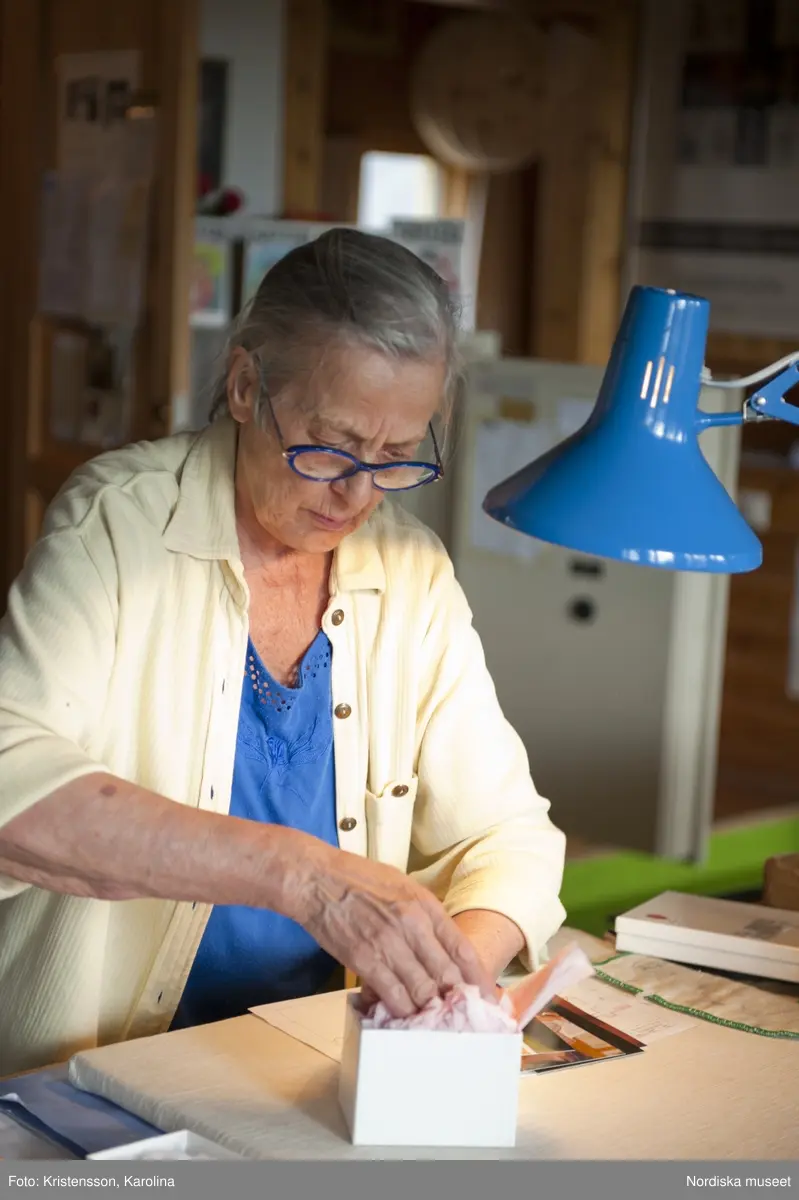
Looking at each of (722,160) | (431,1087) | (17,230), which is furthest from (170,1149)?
(722,160)

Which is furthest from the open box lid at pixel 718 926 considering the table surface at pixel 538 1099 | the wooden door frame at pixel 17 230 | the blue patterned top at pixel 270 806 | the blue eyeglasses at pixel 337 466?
the wooden door frame at pixel 17 230

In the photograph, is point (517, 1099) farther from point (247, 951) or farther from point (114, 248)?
point (114, 248)

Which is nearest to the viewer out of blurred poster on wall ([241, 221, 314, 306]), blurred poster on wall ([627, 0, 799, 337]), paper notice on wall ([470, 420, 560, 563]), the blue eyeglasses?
the blue eyeglasses

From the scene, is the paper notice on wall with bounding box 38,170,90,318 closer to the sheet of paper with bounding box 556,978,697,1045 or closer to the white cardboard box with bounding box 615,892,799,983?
the white cardboard box with bounding box 615,892,799,983

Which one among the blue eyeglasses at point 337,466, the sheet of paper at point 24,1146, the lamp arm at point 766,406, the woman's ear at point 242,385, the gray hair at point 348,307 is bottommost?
the sheet of paper at point 24,1146

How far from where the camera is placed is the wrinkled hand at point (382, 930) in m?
1.39

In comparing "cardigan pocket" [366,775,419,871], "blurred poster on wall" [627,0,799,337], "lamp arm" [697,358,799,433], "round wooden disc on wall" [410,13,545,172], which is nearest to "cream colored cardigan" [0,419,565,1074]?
"cardigan pocket" [366,775,419,871]

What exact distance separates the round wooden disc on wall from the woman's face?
12.4 ft

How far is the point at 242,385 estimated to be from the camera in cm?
171

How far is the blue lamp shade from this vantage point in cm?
133

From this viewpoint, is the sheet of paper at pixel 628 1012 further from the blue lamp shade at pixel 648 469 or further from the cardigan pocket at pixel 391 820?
the blue lamp shade at pixel 648 469

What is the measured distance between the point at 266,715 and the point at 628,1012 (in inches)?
19.4
